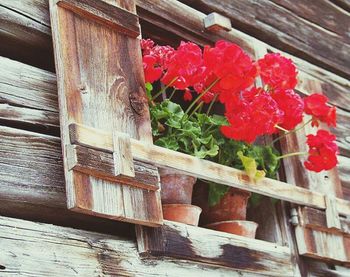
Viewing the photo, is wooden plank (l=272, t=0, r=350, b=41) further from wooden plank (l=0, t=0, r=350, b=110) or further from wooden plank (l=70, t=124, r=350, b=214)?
wooden plank (l=70, t=124, r=350, b=214)

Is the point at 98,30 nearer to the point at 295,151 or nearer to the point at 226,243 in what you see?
the point at 226,243

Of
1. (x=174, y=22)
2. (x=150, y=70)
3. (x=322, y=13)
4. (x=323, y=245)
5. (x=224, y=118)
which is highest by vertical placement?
(x=322, y=13)

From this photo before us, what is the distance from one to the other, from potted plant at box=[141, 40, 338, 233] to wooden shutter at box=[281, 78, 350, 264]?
5.1 inches

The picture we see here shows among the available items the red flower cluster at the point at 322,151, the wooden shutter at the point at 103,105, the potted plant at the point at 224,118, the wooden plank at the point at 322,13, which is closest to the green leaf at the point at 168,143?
the potted plant at the point at 224,118

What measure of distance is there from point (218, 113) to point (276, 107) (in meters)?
0.33

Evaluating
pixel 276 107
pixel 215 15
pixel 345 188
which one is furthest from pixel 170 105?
pixel 345 188

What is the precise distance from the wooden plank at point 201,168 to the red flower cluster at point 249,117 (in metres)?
0.11

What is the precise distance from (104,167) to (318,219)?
2.97ft

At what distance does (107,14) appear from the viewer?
2.12 metres

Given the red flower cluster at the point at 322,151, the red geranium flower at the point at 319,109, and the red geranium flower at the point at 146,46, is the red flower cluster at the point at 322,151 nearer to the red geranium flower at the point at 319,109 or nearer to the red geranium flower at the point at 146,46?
the red geranium flower at the point at 319,109

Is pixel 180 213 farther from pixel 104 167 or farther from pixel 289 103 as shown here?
pixel 289 103

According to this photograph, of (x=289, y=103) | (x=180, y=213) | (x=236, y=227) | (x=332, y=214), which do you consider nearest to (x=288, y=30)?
(x=289, y=103)

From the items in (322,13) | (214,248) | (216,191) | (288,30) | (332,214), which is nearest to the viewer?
(214,248)

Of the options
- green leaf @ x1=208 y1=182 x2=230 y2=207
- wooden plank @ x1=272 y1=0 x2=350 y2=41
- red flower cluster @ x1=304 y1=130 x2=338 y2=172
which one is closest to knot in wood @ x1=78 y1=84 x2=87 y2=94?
green leaf @ x1=208 y1=182 x2=230 y2=207
